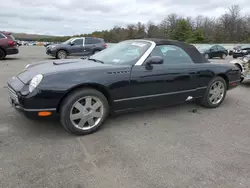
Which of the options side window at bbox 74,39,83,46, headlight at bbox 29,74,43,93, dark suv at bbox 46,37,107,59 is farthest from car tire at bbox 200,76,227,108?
side window at bbox 74,39,83,46

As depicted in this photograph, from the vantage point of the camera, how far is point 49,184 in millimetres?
2082

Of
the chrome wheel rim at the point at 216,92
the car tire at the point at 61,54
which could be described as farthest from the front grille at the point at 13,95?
Result: the car tire at the point at 61,54

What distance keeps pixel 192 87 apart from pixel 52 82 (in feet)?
8.46

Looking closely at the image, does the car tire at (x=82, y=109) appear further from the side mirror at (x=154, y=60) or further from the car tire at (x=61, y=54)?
the car tire at (x=61, y=54)

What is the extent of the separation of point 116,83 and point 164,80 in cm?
92

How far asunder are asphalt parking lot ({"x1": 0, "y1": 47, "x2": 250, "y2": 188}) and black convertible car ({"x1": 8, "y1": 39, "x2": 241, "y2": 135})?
33 centimetres

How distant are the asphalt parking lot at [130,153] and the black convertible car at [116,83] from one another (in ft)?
1.07

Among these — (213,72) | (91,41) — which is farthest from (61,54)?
(213,72)

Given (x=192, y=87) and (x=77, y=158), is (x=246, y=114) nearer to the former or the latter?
(x=192, y=87)

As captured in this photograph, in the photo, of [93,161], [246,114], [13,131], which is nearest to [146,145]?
[93,161]

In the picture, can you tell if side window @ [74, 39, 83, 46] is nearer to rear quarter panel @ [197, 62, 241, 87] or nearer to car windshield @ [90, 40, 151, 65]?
car windshield @ [90, 40, 151, 65]

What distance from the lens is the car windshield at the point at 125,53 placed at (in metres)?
3.56

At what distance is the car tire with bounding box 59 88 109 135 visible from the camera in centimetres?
292

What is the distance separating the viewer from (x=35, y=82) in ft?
9.28
